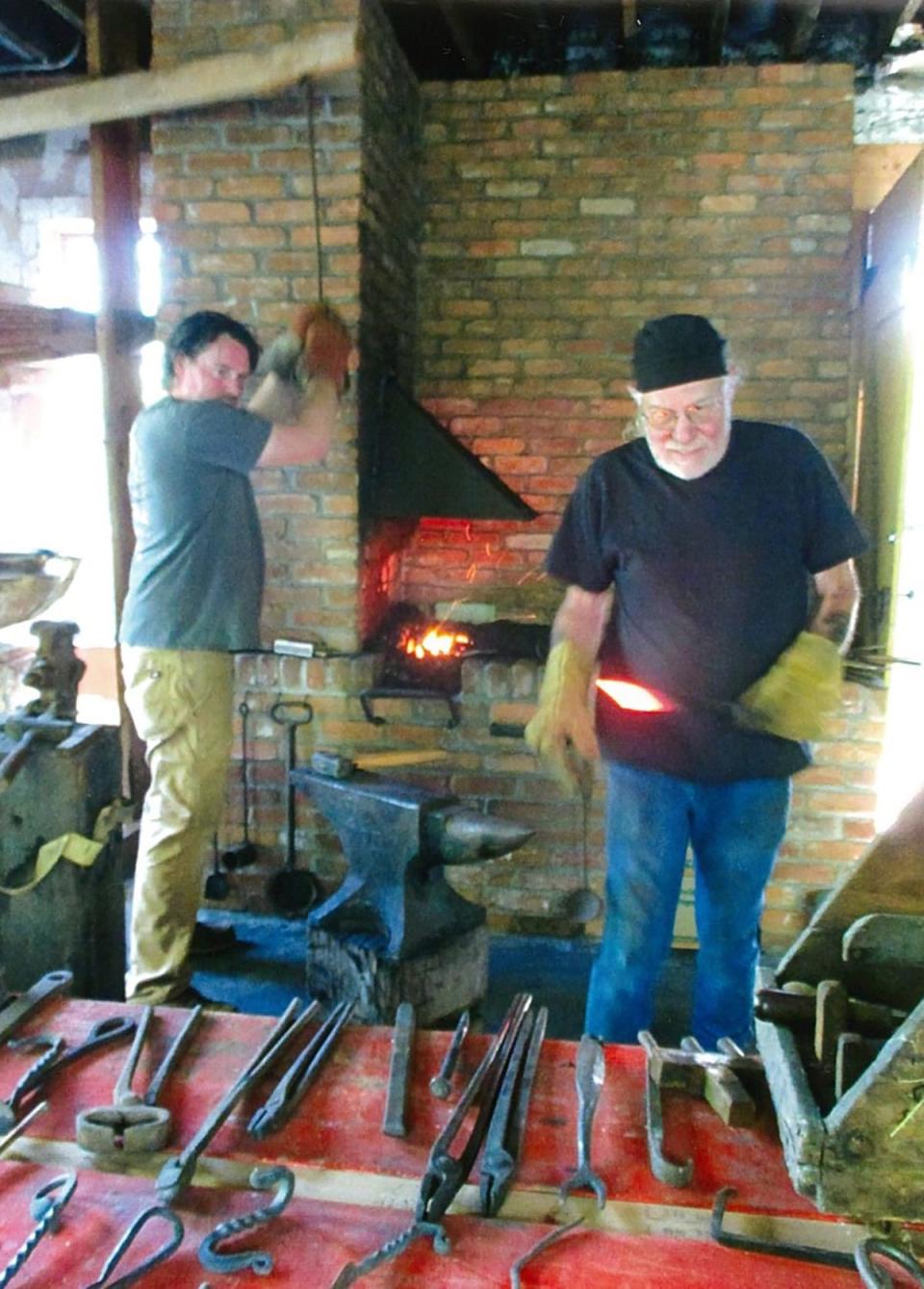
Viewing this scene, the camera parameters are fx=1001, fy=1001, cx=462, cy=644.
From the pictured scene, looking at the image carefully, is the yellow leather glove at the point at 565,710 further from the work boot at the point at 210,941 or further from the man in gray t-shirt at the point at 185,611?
the work boot at the point at 210,941

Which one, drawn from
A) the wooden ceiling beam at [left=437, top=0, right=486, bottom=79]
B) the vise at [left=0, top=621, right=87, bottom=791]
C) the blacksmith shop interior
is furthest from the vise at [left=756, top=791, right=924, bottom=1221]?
the wooden ceiling beam at [left=437, top=0, right=486, bottom=79]

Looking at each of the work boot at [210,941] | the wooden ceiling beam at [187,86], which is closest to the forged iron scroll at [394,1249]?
the work boot at [210,941]

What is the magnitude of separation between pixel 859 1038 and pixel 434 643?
9.56 feet

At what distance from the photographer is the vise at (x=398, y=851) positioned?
8.25ft

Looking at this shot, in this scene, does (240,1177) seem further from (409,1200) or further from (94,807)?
(94,807)

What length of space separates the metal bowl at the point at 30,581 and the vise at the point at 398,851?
82cm

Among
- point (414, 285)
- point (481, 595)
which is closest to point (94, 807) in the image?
point (481, 595)

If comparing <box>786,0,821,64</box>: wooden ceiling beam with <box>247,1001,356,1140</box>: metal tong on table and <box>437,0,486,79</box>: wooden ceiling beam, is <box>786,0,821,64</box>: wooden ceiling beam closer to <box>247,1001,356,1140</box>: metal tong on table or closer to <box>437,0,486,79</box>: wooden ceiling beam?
<box>437,0,486,79</box>: wooden ceiling beam

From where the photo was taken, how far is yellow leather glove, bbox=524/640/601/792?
2.29m

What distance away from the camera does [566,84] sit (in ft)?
13.2

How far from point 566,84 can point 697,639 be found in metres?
2.88

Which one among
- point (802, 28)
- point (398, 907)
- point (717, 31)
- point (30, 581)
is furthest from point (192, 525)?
point (802, 28)

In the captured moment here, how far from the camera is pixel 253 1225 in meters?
1.21

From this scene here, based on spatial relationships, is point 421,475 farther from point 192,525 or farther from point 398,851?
point 398,851
